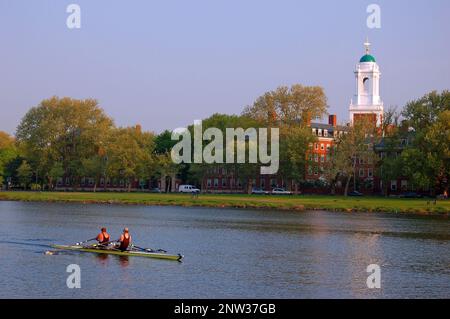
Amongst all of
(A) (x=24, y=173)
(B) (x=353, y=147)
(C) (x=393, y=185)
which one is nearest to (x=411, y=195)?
(C) (x=393, y=185)

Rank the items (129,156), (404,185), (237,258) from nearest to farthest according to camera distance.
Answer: (237,258), (404,185), (129,156)

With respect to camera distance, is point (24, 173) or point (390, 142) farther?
point (24, 173)

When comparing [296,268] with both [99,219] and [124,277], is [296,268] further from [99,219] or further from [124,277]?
[99,219]

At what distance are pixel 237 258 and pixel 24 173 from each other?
121714 mm

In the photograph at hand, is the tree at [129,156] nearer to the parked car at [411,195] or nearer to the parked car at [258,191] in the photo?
the parked car at [258,191]

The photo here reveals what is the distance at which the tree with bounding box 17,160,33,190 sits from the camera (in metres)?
167

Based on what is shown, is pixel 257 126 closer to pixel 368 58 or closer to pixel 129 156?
pixel 129 156

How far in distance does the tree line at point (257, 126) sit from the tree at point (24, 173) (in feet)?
0.70

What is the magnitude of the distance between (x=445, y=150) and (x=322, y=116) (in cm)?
4430

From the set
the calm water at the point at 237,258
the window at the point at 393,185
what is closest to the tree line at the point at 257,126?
the window at the point at 393,185

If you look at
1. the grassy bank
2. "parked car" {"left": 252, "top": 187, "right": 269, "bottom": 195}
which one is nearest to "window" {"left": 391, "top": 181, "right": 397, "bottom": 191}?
"parked car" {"left": 252, "top": 187, "right": 269, "bottom": 195}

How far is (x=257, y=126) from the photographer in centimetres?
14750

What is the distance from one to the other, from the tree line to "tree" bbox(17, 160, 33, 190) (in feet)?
0.70

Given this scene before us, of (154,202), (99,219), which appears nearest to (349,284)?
(99,219)
